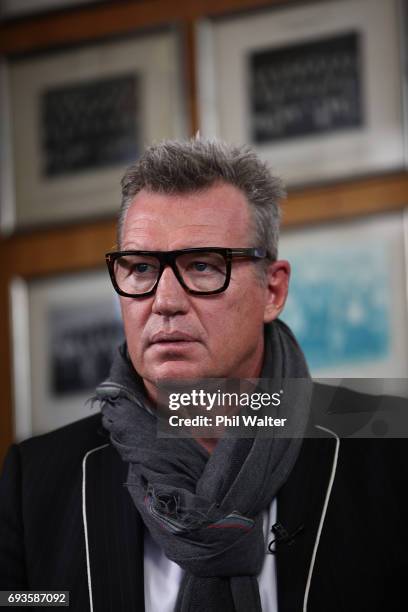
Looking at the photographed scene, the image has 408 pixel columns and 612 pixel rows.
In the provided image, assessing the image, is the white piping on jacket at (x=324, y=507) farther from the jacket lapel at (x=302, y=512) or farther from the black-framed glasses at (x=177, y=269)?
the black-framed glasses at (x=177, y=269)

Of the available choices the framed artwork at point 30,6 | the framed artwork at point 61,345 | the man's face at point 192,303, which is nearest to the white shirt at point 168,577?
the man's face at point 192,303

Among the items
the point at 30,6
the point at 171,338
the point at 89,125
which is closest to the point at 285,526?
the point at 171,338

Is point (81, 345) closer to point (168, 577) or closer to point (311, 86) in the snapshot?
point (311, 86)

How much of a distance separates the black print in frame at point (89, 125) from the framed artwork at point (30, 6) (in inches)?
8.2

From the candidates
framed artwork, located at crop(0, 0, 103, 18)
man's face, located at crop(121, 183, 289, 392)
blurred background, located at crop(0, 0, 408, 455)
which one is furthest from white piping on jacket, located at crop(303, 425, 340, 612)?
framed artwork, located at crop(0, 0, 103, 18)

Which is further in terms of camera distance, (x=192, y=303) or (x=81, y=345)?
(x=81, y=345)

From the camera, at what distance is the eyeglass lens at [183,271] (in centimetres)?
118

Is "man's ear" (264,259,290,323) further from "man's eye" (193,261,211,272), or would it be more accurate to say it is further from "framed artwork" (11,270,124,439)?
"framed artwork" (11,270,124,439)

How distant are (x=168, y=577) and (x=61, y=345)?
3.86 ft

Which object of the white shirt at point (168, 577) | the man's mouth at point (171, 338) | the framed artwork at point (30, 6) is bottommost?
the white shirt at point (168, 577)

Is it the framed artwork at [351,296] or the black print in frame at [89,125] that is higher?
the black print in frame at [89,125]

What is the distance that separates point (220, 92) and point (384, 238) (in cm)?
54

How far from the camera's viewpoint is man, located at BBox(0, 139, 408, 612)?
1.18 m

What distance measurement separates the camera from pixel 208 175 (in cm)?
125
